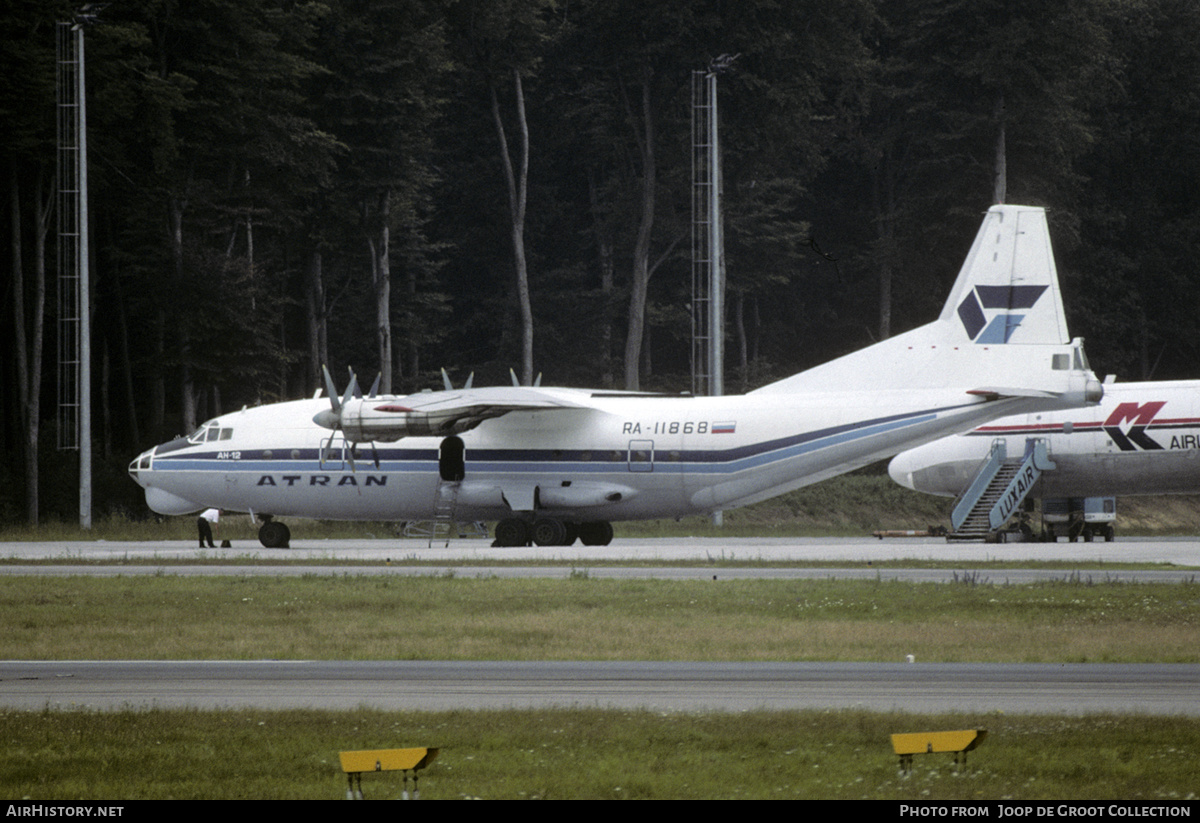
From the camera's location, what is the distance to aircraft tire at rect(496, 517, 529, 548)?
39.5 metres

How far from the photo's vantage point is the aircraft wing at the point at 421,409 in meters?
36.8

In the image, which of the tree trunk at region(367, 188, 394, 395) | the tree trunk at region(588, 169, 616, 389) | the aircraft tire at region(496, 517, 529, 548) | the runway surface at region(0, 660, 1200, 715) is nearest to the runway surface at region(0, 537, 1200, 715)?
the runway surface at region(0, 660, 1200, 715)

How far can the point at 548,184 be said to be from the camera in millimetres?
81062

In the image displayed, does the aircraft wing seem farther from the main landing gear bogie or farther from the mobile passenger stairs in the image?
the mobile passenger stairs

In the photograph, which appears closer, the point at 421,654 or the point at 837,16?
the point at 421,654

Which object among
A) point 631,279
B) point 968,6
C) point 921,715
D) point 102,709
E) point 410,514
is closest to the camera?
point 921,715

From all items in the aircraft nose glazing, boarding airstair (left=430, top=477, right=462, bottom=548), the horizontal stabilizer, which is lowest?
boarding airstair (left=430, top=477, right=462, bottom=548)

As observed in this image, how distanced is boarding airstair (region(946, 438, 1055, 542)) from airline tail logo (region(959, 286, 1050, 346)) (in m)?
8.45

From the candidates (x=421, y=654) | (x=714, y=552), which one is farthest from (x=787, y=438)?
(x=421, y=654)

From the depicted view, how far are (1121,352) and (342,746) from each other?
68.6 metres

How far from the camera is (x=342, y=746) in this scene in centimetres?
1255

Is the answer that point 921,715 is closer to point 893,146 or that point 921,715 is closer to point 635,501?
point 635,501

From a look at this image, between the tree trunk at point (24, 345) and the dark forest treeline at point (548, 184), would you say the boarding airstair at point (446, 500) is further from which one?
the dark forest treeline at point (548, 184)

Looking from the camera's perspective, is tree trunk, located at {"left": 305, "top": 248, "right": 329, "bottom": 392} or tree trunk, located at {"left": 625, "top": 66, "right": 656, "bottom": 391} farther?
tree trunk, located at {"left": 625, "top": 66, "right": 656, "bottom": 391}
